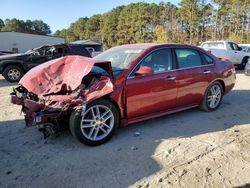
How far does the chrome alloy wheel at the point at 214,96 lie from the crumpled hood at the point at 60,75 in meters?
2.78

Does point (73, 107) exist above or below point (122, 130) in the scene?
above

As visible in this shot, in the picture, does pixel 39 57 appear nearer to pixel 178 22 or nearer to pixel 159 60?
pixel 159 60

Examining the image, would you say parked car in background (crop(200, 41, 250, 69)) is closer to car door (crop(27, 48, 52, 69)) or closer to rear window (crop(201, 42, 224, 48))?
rear window (crop(201, 42, 224, 48))

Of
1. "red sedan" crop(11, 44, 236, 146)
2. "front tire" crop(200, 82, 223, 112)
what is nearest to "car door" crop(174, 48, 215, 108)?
"red sedan" crop(11, 44, 236, 146)

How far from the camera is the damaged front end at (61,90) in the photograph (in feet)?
13.8

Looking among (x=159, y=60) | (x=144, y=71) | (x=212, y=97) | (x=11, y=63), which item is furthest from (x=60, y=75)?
(x=11, y=63)

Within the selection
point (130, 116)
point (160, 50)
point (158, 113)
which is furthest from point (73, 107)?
point (160, 50)

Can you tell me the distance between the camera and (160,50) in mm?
5316

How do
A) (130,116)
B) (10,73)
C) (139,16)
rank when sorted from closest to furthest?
(130,116), (10,73), (139,16)

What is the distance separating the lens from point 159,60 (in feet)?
17.4

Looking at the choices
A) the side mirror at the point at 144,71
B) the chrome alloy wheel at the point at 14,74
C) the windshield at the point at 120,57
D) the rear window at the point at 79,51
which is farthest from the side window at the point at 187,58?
the chrome alloy wheel at the point at 14,74

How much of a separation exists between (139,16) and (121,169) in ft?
196

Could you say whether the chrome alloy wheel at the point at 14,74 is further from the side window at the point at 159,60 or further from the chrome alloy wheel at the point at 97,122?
the chrome alloy wheel at the point at 97,122

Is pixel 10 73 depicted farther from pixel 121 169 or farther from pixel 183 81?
pixel 121 169
